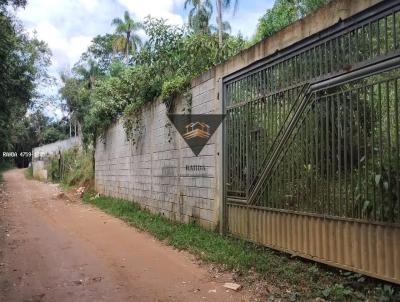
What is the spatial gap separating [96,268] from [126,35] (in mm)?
36053

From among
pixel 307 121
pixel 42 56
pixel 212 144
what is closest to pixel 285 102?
pixel 307 121

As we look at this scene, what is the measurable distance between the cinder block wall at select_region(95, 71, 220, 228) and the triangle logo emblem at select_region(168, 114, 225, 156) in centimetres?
12

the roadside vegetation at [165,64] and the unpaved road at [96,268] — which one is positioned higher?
the roadside vegetation at [165,64]

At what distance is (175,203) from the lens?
1014cm

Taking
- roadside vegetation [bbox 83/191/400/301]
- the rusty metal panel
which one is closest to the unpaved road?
roadside vegetation [bbox 83/191/400/301]

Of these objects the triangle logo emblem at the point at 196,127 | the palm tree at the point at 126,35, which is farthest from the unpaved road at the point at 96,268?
the palm tree at the point at 126,35

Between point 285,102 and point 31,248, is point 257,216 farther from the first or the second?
point 31,248

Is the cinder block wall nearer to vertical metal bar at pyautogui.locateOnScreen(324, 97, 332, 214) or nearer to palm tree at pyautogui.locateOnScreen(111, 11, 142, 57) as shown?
vertical metal bar at pyautogui.locateOnScreen(324, 97, 332, 214)

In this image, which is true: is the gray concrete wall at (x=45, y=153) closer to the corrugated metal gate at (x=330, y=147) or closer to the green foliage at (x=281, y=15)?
the green foliage at (x=281, y=15)

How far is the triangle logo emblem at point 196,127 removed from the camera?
27.3 feet

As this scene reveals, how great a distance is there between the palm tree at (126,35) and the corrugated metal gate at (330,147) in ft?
111

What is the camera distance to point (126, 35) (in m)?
39.8

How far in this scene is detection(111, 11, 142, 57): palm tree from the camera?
129 feet

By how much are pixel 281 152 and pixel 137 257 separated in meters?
2.92
